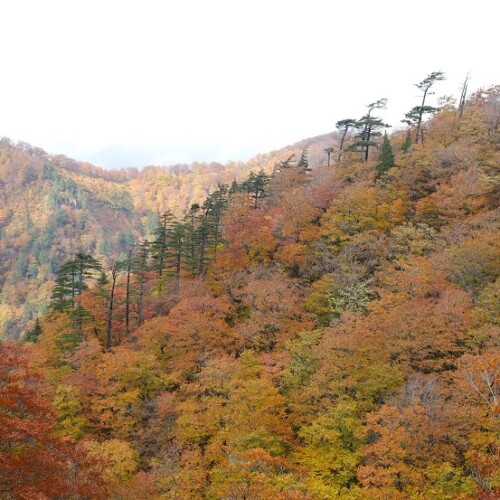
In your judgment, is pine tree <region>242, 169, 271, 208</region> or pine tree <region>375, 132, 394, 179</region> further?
pine tree <region>242, 169, 271, 208</region>

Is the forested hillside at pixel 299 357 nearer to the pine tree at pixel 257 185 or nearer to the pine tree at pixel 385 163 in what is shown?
the pine tree at pixel 385 163

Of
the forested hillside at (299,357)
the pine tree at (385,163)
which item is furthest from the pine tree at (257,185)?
the pine tree at (385,163)

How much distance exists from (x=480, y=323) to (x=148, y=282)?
128ft

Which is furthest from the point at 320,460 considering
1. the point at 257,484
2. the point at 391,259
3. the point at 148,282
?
the point at 148,282

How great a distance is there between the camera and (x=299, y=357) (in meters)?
32.0

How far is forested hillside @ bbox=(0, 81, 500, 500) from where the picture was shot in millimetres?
21234

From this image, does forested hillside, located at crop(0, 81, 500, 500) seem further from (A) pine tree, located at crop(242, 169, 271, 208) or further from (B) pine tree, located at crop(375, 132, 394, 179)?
(A) pine tree, located at crop(242, 169, 271, 208)

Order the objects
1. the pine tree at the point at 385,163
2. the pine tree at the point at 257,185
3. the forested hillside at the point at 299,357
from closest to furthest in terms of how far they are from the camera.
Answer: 1. the forested hillside at the point at 299,357
2. the pine tree at the point at 385,163
3. the pine tree at the point at 257,185

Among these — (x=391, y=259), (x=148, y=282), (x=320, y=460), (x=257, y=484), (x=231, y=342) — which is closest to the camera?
(x=257, y=484)

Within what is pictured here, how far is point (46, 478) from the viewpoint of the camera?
1584 cm

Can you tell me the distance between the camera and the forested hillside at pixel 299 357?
2123 centimetres

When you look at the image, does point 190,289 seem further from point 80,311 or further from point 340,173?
point 340,173

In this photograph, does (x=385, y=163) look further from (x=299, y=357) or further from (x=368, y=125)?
(x=299, y=357)

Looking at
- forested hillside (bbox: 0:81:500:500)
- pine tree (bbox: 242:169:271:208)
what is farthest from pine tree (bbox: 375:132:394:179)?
pine tree (bbox: 242:169:271:208)
